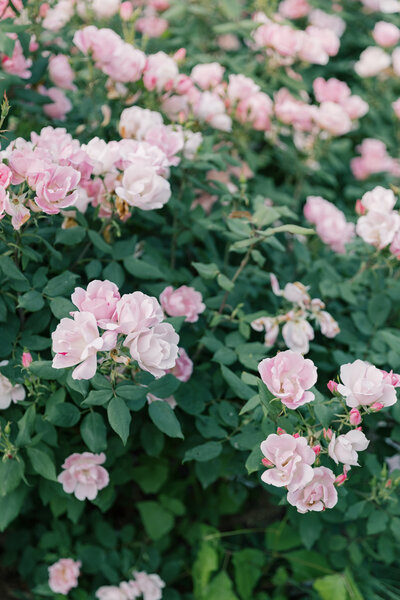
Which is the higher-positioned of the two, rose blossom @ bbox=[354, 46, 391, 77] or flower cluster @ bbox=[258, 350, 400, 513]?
flower cluster @ bbox=[258, 350, 400, 513]

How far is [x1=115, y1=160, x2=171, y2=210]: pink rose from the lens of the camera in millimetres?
1351

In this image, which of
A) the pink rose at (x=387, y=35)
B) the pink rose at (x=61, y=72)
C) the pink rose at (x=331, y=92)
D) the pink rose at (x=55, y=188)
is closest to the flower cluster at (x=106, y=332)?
the pink rose at (x=55, y=188)

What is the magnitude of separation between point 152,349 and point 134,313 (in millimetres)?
77

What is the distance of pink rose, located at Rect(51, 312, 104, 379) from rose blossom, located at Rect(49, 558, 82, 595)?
3.04 feet

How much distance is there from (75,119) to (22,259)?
0.86 metres

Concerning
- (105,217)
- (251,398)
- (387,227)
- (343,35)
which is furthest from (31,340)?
(343,35)

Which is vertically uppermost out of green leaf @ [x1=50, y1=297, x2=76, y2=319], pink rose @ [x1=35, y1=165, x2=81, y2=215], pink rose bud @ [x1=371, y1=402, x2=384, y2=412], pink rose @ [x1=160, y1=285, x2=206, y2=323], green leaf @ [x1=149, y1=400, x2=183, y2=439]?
pink rose @ [x1=35, y1=165, x2=81, y2=215]

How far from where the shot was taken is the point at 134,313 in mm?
1083

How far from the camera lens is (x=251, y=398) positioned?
1.31 m

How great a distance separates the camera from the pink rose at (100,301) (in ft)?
3.60

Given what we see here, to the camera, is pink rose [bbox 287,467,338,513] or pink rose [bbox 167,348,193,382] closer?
pink rose [bbox 287,467,338,513]

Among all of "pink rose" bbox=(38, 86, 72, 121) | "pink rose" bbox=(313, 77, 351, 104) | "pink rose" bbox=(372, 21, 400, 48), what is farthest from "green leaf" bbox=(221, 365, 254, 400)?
"pink rose" bbox=(372, 21, 400, 48)

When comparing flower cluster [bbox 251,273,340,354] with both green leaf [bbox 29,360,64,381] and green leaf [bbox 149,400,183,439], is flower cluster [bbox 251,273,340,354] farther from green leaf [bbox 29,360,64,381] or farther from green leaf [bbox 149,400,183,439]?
green leaf [bbox 29,360,64,381]

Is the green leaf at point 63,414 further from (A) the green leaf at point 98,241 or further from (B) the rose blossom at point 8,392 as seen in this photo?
(A) the green leaf at point 98,241
